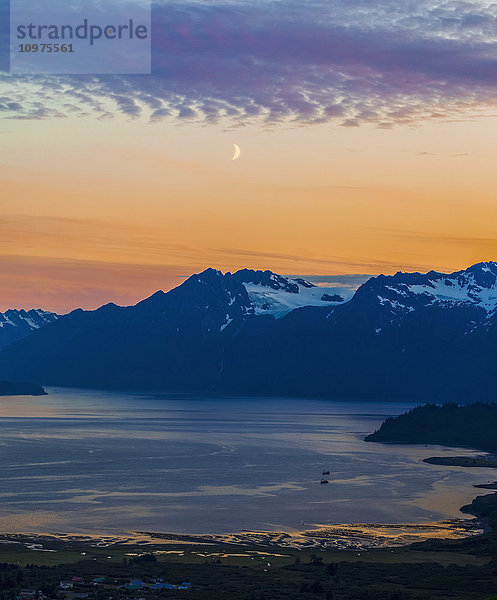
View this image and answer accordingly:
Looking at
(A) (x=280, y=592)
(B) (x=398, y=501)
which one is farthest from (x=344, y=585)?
(B) (x=398, y=501)

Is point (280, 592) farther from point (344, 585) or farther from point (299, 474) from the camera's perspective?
point (299, 474)

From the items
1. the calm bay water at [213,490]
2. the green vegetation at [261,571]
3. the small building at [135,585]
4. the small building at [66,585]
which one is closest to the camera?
the green vegetation at [261,571]

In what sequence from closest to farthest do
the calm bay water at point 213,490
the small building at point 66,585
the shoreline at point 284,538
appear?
the small building at point 66,585
the shoreline at point 284,538
the calm bay water at point 213,490

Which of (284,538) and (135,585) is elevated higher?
(135,585)

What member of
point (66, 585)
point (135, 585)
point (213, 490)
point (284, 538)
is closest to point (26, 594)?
point (66, 585)

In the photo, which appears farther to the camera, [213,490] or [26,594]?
[213,490]

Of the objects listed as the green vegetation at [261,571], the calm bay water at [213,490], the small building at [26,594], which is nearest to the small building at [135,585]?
the green vegetation at [261,571]

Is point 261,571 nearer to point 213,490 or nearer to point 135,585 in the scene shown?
point 135,585

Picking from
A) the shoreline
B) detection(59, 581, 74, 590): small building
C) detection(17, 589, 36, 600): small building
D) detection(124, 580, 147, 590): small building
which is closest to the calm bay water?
the shoreline

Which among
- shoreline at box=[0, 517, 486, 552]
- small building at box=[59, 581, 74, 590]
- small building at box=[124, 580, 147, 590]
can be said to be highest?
small building at box=[59, 581, 74, 590]

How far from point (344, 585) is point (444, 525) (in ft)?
119

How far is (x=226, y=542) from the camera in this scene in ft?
333

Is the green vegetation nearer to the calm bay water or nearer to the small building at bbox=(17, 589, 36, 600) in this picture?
the small building at bbox=(17, 589, 36, 600)

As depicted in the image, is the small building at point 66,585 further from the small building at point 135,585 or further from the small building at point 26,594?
the small building at point 135,585
